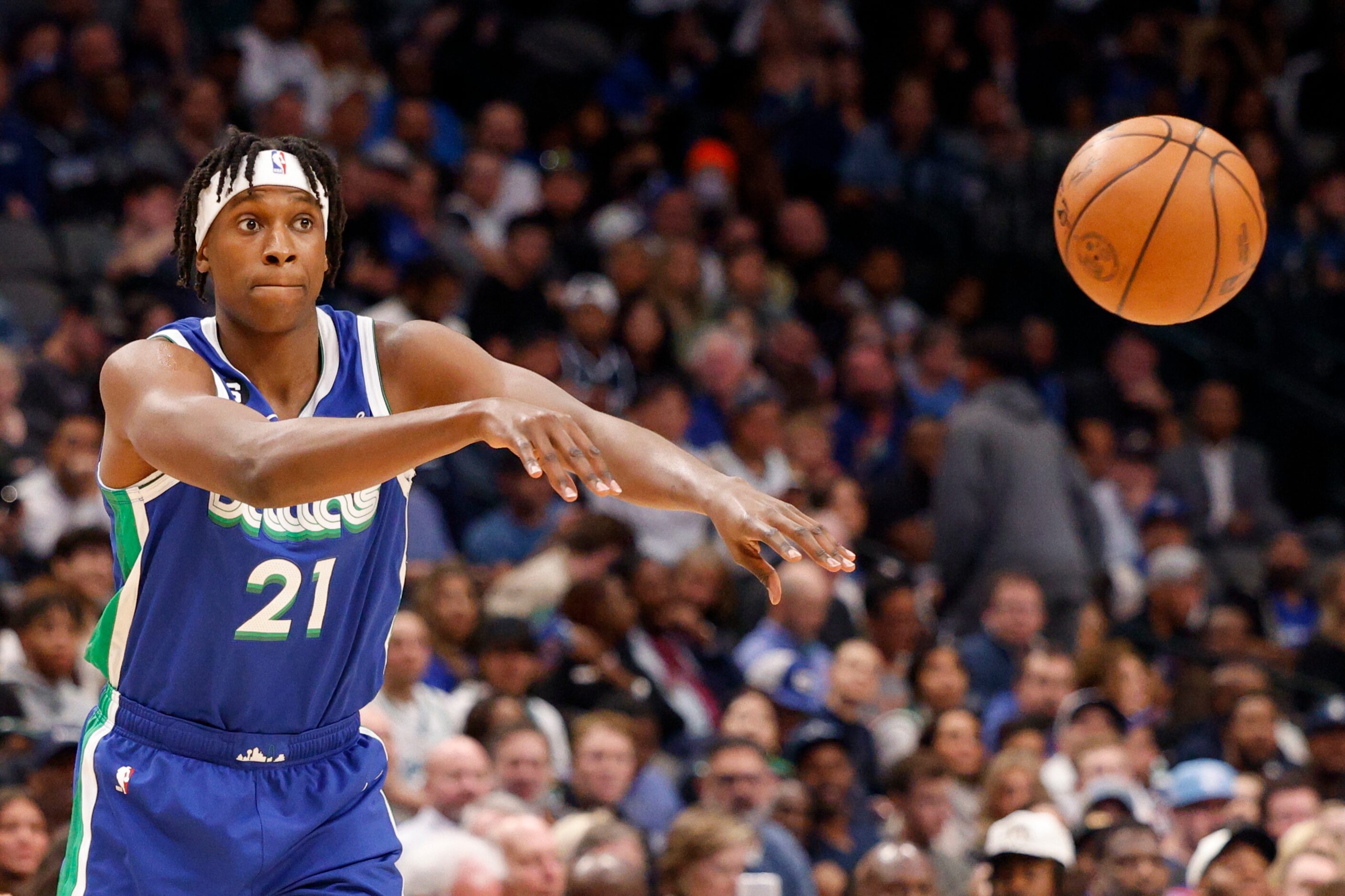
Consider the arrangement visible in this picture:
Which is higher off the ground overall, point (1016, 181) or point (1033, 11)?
point (1033, 11)

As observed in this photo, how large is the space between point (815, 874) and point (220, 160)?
15.7ft

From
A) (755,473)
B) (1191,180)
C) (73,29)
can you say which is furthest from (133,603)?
(73,29)

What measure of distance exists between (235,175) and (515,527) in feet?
20.4

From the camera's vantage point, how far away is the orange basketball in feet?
16.9

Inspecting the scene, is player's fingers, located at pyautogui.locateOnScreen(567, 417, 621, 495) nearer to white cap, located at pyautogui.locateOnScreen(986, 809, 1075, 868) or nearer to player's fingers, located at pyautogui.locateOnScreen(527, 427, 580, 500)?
player's fingers, located at pyautogui.locateOnScreen(527, 427, 580, 500)

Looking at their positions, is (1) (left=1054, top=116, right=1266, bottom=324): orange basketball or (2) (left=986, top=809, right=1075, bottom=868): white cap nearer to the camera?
(1) (left=1054, top=116, right=1266, bottom=324): orange basketball

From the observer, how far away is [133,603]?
3.60 m

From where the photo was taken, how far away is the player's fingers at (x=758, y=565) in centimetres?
313

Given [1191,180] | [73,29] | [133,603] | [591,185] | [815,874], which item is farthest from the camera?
[591,185]

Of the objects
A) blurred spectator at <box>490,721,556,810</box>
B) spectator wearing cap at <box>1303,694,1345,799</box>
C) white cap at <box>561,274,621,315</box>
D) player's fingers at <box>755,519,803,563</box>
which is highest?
white cap at <box>561,274,621,315</box>

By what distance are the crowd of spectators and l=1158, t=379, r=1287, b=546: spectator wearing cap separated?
0.11ft

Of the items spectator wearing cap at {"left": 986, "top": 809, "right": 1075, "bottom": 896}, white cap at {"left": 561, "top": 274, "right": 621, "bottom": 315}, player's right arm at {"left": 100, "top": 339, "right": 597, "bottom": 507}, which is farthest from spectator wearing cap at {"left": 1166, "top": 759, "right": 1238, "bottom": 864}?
player's right arm at {"left": 100, "top": 339, "right": 597, "bottom": 507}

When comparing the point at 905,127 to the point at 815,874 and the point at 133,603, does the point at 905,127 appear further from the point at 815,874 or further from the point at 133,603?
the point at 133,603

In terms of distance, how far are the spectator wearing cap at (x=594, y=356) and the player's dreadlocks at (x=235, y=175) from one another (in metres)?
6.80
